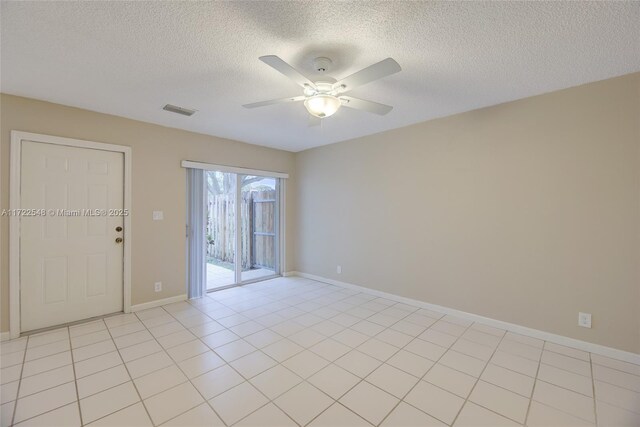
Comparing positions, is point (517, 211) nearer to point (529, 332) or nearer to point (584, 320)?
point (584, 320)

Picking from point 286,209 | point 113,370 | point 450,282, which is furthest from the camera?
point 286,209

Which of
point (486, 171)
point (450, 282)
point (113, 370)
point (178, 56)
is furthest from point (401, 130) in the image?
point (113, 370)

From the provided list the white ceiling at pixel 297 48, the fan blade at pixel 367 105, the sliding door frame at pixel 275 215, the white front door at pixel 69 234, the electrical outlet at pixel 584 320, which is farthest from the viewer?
the sliding door frame at pixel 275 215

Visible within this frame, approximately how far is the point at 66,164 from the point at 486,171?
15.3ft

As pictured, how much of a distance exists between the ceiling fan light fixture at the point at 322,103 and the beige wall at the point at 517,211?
76.7 inches

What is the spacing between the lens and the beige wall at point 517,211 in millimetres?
2395

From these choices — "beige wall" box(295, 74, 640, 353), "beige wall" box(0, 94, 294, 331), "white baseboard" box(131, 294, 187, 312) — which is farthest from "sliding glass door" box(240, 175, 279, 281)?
"beige wall" box(295, 74, 640, 353)

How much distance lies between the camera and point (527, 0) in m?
1.55

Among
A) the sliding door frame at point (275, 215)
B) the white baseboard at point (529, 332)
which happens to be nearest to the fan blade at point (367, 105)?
the white baseboard at point (529, 332)

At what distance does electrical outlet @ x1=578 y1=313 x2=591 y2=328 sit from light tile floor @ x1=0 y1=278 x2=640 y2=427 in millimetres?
250

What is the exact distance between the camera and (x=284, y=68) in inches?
69.3

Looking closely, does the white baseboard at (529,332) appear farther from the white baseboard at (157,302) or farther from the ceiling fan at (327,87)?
the white baseboard at (157,302)

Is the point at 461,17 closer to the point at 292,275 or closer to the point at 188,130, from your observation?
the point at 188,130

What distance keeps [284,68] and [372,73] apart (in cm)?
56
